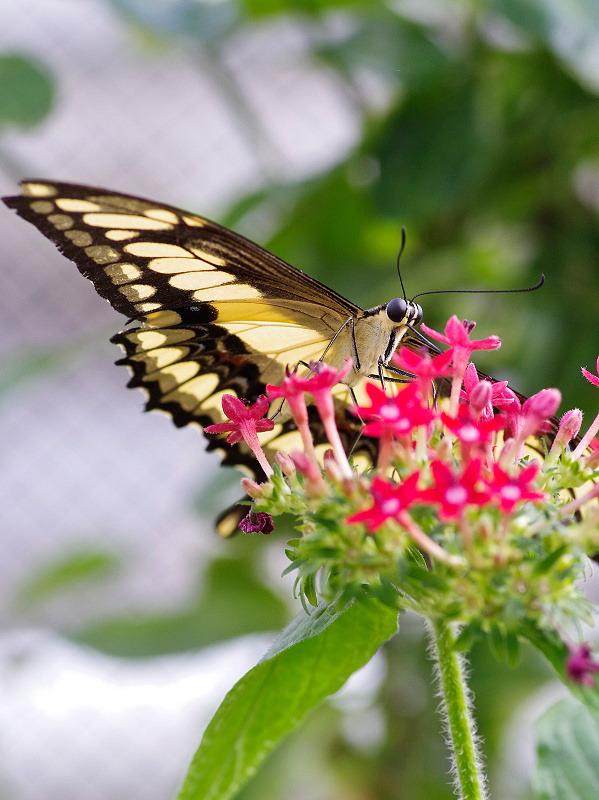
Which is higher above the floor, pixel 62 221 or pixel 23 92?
pixel 23 92

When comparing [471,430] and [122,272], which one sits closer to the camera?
[471,430]

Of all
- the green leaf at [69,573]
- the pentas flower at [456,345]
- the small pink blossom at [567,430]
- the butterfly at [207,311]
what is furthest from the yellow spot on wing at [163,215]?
the green leaf at [69,573]

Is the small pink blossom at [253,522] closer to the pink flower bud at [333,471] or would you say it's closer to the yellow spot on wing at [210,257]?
the pink flower bud at [333,471]

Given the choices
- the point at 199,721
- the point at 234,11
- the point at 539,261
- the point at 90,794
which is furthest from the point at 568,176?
the point at 90,794

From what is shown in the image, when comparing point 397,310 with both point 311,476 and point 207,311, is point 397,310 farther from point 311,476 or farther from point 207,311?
point 311,476

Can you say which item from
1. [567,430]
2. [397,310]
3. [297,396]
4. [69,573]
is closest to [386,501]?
[297,396]

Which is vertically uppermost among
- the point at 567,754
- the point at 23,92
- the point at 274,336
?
the point at 23,92
